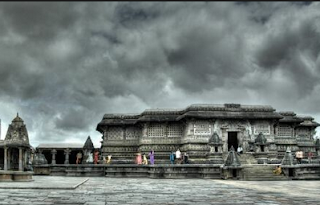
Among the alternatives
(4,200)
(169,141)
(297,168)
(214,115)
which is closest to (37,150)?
(169,141)

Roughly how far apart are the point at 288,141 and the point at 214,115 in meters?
8.23

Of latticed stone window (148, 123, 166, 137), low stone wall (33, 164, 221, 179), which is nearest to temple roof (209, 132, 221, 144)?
low stone wall (33, 164, 221, 179)

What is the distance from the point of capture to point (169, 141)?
35125 mm

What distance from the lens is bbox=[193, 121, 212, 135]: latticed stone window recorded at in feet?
111

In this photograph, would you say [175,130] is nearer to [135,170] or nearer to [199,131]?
[199,131]

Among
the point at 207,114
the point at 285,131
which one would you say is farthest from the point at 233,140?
the point at 207,114

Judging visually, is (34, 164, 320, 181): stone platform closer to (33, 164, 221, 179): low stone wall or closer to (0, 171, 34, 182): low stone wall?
(33, 164, 221, 179): low stone wall

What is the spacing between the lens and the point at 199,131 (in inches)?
1339

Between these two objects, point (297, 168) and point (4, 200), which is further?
point (297, 168)

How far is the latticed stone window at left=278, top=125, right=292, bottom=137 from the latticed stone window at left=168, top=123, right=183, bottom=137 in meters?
9.98

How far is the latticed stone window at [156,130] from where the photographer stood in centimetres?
3556

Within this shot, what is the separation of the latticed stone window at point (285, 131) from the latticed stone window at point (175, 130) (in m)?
9.98

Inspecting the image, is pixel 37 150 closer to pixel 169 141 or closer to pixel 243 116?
pixel 169 141

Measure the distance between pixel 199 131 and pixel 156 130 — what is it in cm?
431
